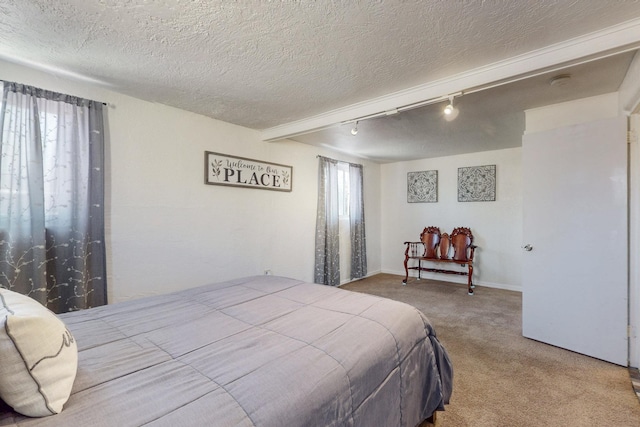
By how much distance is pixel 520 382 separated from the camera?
205 cm

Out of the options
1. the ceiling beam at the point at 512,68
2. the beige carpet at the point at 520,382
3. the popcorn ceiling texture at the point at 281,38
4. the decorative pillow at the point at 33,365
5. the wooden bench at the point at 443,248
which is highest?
the popcorn ceiling texture at the point at 281,38

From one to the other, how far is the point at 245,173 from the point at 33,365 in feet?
9.35

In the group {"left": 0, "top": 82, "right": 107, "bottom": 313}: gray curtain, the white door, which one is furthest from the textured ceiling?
the white door

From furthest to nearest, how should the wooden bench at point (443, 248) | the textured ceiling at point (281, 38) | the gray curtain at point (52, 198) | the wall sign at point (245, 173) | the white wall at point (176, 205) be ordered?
the wooden bench at point (443, 248), the wall sign at point (245, 173), the white wall at point (176, 205), the gray curtain at point (52, 198), the textured ceiling at point (281, 38)

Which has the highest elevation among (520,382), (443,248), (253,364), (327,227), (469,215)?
(469,215)

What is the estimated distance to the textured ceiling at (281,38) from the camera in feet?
4.75

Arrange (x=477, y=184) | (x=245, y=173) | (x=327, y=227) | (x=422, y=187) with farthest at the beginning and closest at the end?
(x=422, y=187) < (x=477, y=184) < (x=327, y=227) < (x=245, y=173)

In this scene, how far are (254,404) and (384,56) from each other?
203cm

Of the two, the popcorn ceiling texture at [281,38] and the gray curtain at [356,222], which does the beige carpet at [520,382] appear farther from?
the popcorn ceiling texture at [281,38]

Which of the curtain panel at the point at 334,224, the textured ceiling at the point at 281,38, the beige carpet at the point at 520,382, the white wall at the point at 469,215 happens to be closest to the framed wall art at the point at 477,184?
the white wall at the point at 469,215

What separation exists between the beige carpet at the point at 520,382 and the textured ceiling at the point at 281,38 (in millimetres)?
2280

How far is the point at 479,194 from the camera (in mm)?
4824

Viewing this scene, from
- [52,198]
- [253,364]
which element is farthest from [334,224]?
[253,364]

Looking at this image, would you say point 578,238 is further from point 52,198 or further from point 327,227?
point 52,198
